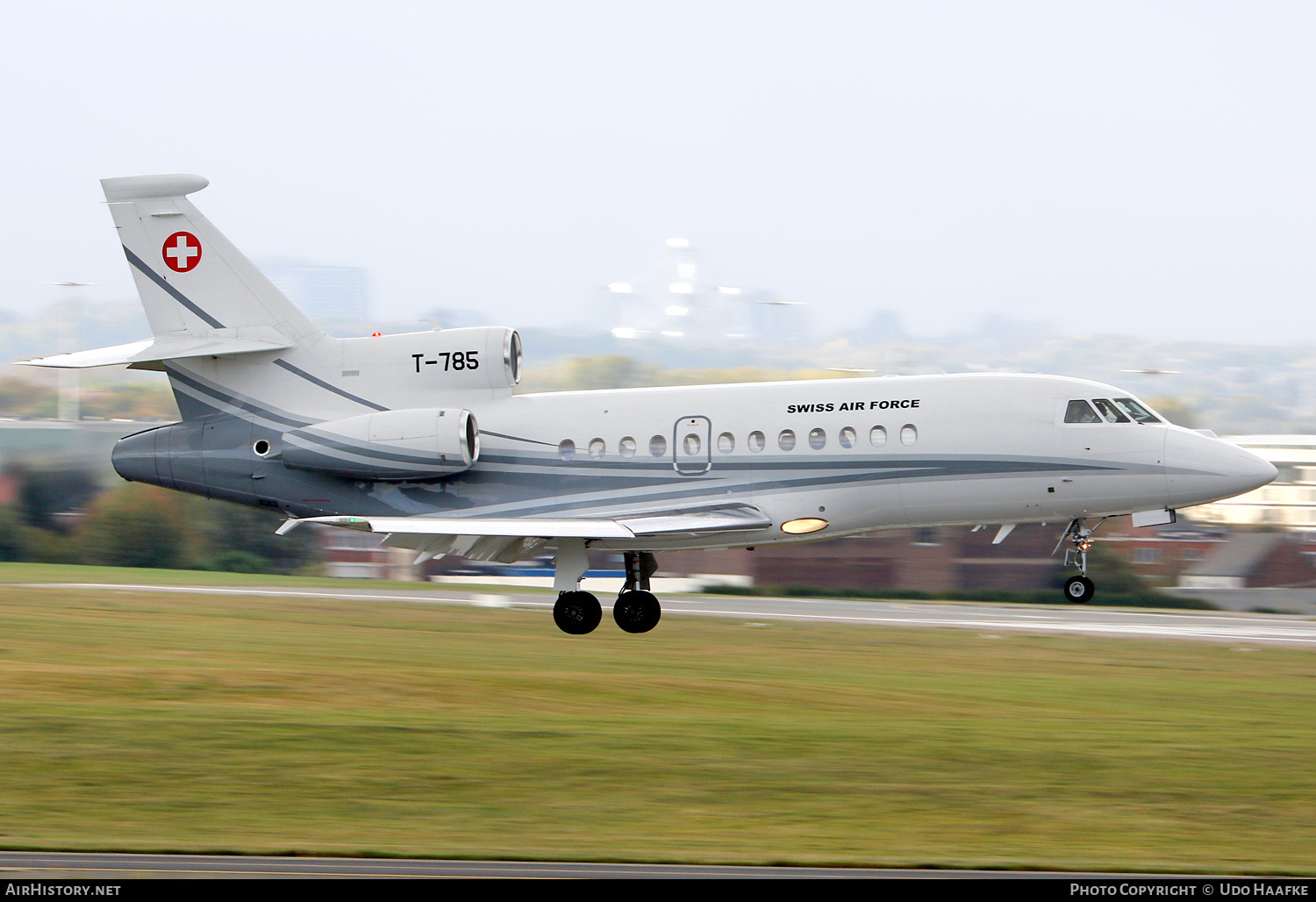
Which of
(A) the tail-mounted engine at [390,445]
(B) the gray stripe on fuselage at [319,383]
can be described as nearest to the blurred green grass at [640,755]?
(A) the tail-mounted engine at [390,445]

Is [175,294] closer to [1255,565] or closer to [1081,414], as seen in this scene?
[1081,414]

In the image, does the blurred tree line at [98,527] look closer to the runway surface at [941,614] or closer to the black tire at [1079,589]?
the runway surface at [941,614]

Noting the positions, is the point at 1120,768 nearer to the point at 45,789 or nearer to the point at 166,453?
the point at 45,789

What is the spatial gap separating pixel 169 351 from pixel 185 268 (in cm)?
170

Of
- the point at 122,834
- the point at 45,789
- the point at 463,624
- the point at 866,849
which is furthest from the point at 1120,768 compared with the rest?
the point at 463,624

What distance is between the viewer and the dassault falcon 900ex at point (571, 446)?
23.1m

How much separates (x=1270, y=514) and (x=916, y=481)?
194ft

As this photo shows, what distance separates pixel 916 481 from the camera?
23.2 meters

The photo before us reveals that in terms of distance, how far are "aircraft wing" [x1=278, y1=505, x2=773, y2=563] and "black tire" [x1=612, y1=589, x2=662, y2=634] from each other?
2.26 metres

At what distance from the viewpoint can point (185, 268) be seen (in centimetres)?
2583

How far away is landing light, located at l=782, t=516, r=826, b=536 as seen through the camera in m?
23.5

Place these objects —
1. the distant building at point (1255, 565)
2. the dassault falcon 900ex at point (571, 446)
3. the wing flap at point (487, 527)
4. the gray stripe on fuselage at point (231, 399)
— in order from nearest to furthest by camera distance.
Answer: the wing flap at point (487, 527) → the dassault falcon 900ex at point (571, 446) → the gray stripe on fuselage at point (231, 399) → the distant building at point (1255, 565)

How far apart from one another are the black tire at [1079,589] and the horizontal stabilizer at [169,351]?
15.4 meters

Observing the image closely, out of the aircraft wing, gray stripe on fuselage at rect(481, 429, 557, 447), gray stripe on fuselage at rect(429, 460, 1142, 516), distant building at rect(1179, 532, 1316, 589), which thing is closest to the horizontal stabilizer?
the aircraft wing
